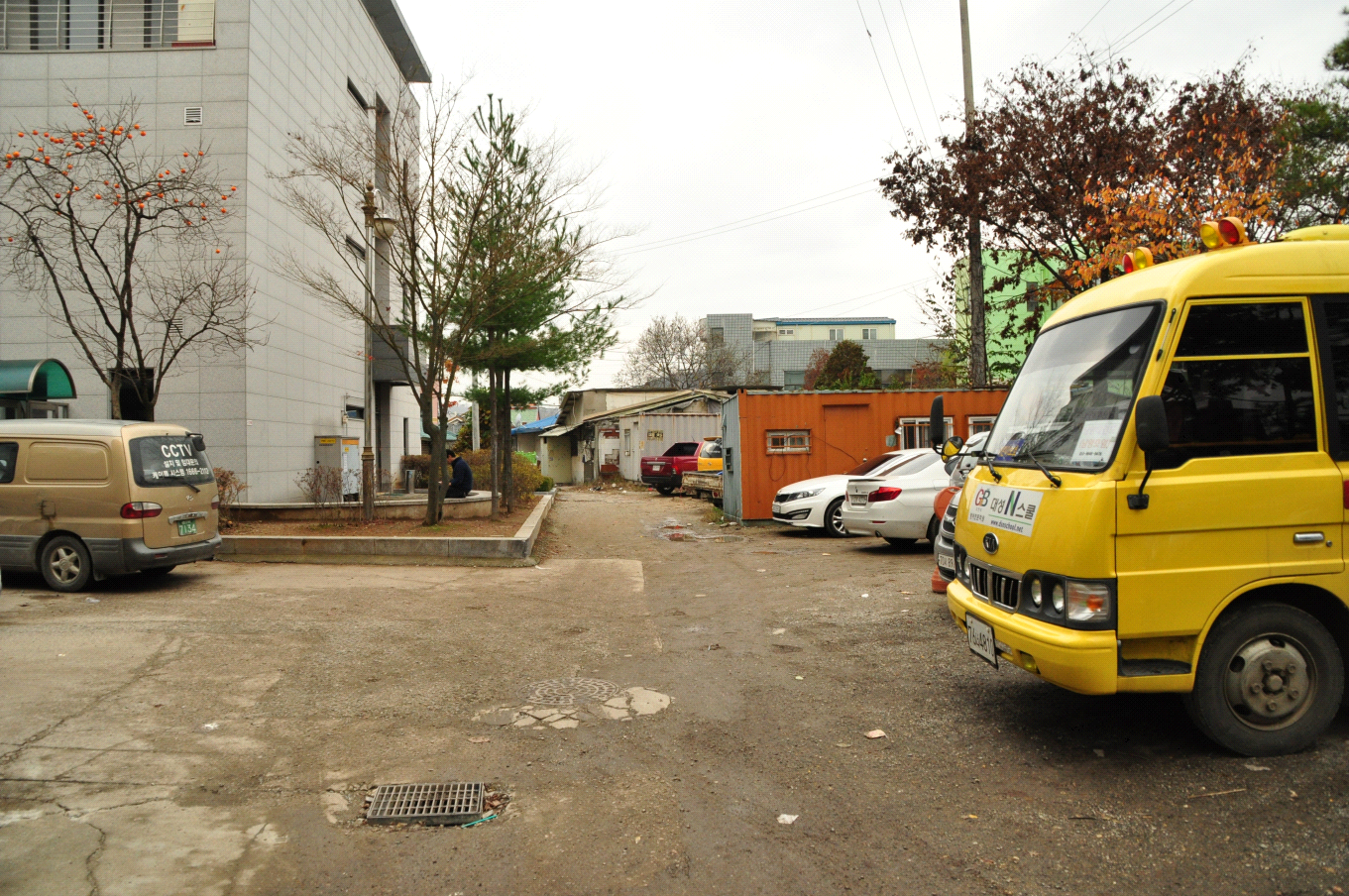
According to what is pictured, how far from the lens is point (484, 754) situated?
4777mm

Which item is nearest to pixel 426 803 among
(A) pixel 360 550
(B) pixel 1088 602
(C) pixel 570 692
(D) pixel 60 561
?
(C) pixel 570 692

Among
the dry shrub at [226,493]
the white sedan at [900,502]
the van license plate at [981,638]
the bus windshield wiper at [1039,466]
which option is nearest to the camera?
Answer: the bus windshield wiper at [1039,466]

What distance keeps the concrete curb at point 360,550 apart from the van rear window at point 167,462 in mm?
1873

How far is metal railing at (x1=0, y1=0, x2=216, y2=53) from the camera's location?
17.5 metres

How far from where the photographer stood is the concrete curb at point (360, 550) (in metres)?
12.0

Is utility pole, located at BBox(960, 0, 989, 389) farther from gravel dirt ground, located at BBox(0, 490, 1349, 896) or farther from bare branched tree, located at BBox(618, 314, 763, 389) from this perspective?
bare branched tree, located at BBox(618, 314, 763, 389)

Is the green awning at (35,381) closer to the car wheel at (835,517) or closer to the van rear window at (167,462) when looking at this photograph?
the van rear window at (167,462)

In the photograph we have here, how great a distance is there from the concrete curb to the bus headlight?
892 cm

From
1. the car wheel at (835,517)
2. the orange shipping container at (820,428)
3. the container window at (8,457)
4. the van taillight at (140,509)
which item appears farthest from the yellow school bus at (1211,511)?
the orange shipping container at (820,428)

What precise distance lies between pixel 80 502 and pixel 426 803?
759 cm

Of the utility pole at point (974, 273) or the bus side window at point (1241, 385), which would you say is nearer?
the bus side window at point (1241, 385)

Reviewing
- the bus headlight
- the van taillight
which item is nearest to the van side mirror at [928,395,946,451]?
the bus headlight

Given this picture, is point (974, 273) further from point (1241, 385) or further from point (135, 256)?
point (135, 256)

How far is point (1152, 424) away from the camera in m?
3.92
